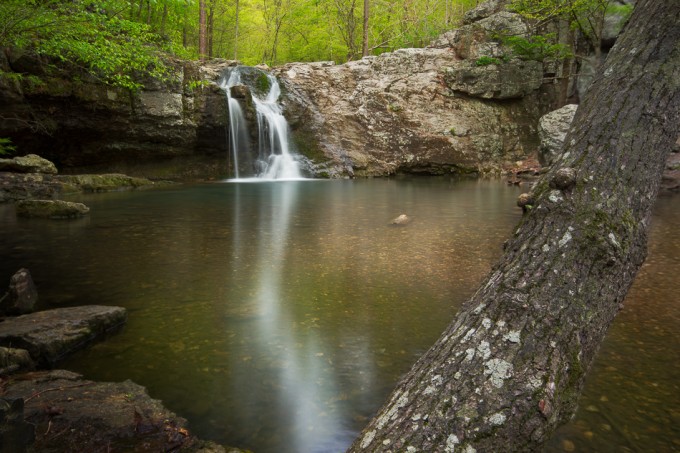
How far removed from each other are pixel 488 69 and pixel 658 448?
2143cm

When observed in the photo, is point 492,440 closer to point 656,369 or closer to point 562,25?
point 656,369

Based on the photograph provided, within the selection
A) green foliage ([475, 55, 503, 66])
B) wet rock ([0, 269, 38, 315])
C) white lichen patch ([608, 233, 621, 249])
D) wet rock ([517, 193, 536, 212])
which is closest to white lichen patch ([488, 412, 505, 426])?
white lichen patch ([608, 233, 621, 249])

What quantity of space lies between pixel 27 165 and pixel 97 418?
41.9ft

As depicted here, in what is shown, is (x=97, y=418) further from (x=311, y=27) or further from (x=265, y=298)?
(x=311, y=27)

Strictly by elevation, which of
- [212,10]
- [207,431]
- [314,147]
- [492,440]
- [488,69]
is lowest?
[207,431]

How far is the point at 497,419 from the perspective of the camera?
1287 millimetres

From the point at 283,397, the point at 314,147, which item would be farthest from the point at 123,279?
the point at 314,147

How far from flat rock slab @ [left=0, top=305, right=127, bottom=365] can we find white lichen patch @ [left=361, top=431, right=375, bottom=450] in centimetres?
273

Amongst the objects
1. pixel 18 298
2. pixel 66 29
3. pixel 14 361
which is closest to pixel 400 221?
pixel 18 298

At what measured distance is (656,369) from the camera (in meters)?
2.99

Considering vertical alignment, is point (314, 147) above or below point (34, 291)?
above

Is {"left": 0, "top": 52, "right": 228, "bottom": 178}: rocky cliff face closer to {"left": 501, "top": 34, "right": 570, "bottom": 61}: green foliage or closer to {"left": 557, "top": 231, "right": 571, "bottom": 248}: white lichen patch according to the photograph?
{"left": 557, "top": 231, "right": 571, "bottom": 248}: white lichen patch

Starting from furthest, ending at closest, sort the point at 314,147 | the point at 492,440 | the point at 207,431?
the point at 314,147, the point at 207,431, the point at 492,440

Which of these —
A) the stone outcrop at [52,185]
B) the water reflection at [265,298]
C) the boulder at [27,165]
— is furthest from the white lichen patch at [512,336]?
the boulder at [27,165]
